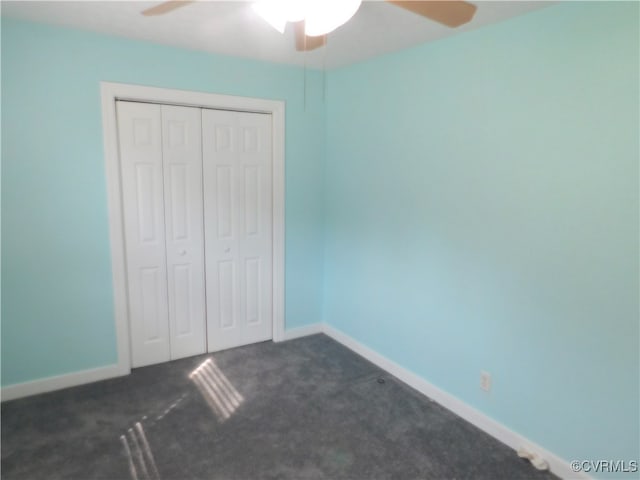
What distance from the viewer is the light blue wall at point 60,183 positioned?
7.95 feet

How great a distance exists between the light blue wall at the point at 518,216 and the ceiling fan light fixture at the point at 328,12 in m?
1.13

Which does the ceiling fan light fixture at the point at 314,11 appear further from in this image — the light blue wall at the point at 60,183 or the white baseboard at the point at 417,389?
the white baseboard at the point at 417,389

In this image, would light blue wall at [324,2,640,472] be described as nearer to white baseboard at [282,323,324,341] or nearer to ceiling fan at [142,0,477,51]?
ceiling fan at [142,0,477,51]

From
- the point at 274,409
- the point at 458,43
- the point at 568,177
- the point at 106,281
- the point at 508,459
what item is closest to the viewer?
the point at 568,177

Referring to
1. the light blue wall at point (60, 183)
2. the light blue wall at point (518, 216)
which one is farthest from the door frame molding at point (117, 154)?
the light blue wall at point (518, 216)

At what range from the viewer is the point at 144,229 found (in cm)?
293

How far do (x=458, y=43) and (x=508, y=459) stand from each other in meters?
2.32

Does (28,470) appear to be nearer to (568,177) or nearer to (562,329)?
(562,329)

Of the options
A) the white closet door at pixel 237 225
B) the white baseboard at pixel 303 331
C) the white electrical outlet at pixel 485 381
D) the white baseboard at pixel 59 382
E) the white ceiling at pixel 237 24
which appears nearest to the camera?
the white ceiling at pixel 237 24

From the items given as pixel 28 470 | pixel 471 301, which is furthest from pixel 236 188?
pixel 28 470

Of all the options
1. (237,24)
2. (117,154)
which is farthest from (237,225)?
(237,24)

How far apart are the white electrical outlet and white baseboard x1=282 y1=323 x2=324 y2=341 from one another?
168cm

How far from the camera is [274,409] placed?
2570 millimetres

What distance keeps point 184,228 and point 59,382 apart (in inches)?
51.8
